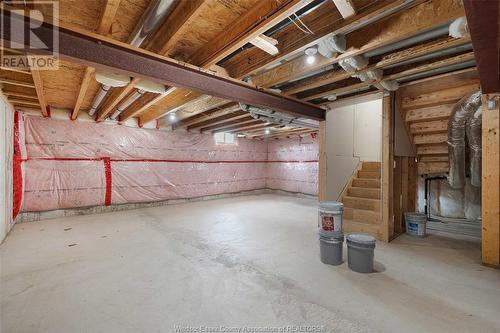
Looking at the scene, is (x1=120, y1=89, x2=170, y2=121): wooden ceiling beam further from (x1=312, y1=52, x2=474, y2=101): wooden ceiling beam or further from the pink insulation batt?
(x1=312, y1=52, x2=474, y2=101): wooden ceiling beam

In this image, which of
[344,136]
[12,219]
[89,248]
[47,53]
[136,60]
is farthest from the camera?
[344,136]

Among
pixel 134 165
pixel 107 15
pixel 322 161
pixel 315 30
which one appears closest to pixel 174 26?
pixel 107 15

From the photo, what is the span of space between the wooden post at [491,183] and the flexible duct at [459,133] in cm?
40

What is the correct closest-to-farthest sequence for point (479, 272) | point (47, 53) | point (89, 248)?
point (47, 53), point (479, 272), point (89, 248)

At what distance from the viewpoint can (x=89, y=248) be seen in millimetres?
3100

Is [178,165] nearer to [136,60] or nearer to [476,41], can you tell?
[136,60]

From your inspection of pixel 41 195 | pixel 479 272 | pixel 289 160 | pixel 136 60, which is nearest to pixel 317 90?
pixel 136 60

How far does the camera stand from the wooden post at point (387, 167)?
3447 mm

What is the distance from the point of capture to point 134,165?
18.8 ft

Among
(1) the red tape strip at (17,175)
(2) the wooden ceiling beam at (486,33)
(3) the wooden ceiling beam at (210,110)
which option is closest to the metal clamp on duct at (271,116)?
(3) the wooden ceiling beam at (210,110)

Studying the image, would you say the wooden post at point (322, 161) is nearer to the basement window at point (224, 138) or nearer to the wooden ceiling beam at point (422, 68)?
the wooden ceiling beam at point (422, 68)

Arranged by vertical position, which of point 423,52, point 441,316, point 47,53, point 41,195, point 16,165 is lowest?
point 441,316

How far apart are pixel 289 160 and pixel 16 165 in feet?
23.3

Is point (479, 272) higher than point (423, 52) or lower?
lower
